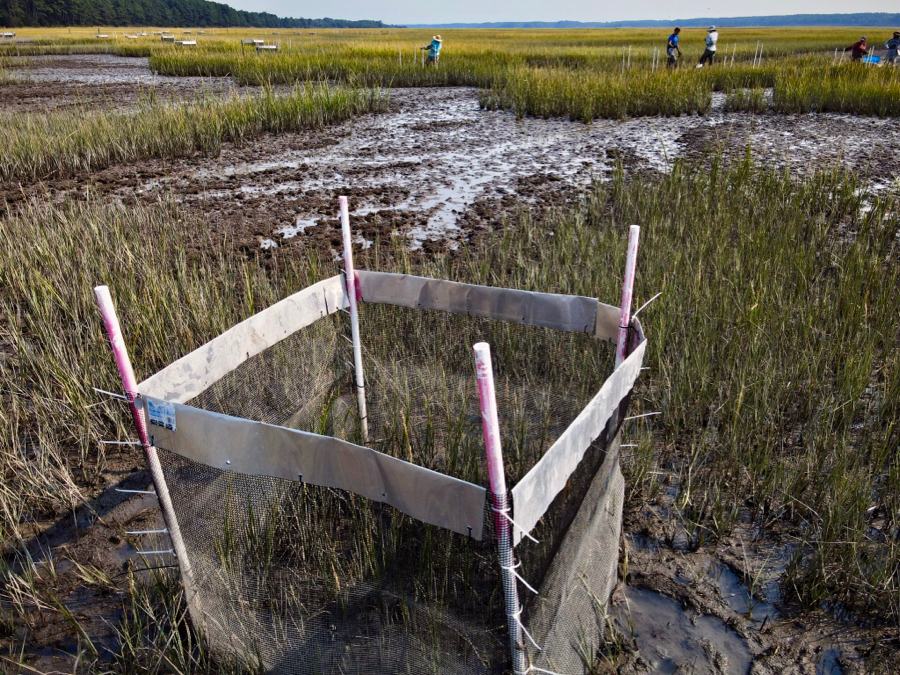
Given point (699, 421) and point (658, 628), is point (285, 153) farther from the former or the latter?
point (658, 628)

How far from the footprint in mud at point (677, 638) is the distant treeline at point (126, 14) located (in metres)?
79.2

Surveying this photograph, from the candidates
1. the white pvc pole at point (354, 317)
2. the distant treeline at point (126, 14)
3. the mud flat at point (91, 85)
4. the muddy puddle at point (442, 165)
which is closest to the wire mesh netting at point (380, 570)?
the white pvc pole at point (354, 317)

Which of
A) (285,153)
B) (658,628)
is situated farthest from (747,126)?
(658,628)

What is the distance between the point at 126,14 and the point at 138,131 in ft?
326

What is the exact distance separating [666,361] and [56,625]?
2.69m

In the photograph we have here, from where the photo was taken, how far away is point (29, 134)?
296 inches

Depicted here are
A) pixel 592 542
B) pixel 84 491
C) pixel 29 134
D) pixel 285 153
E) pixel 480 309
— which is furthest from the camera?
pixel 285 153

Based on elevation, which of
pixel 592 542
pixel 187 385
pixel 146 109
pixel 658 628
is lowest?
pixel 658 628

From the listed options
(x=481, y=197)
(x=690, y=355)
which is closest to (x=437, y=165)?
(x=481, y=197)

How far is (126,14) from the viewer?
87438 millimetres

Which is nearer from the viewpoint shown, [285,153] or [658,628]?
[658,628]

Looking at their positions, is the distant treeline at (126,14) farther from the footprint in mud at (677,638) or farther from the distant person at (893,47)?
the footprint in mud at (677,638)

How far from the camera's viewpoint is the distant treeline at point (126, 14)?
6544 cm

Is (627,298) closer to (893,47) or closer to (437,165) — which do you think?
(437,165)
